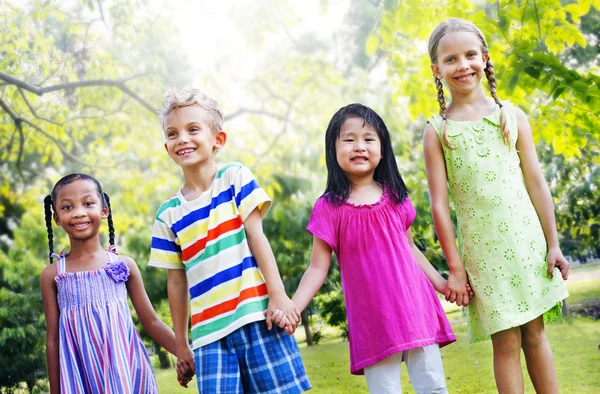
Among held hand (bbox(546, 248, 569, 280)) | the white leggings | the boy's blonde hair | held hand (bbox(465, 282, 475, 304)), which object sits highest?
the boy's blonde hair

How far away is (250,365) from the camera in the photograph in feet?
4.80

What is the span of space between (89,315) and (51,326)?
0.11 meters

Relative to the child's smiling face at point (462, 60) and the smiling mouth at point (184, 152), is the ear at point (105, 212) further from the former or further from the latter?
the child's smiling face at point (462, 60)

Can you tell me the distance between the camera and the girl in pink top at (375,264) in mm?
1510

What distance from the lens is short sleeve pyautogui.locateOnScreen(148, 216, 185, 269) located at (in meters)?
1.59

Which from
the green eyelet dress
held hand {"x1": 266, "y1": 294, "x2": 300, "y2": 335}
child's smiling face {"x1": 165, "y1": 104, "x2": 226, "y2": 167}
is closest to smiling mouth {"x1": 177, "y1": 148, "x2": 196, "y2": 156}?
child's smiling face {"x1": 165, "y1": 104, "x2": 226, "y2": 167}

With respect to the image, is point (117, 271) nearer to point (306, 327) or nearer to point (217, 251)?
point (217, 251)

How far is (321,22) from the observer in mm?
4355

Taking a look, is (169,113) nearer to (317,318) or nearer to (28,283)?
(317,318)

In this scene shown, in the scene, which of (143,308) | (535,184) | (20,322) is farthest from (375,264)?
(20,322)

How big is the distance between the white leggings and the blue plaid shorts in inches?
6.8

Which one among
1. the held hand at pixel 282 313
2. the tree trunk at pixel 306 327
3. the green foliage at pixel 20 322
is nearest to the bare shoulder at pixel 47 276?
the held hand at pixel 282 313

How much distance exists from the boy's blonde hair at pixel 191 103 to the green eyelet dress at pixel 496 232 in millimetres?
564

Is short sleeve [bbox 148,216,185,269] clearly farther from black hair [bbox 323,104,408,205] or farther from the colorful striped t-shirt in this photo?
black hair [bbox 323,104,408,205]
